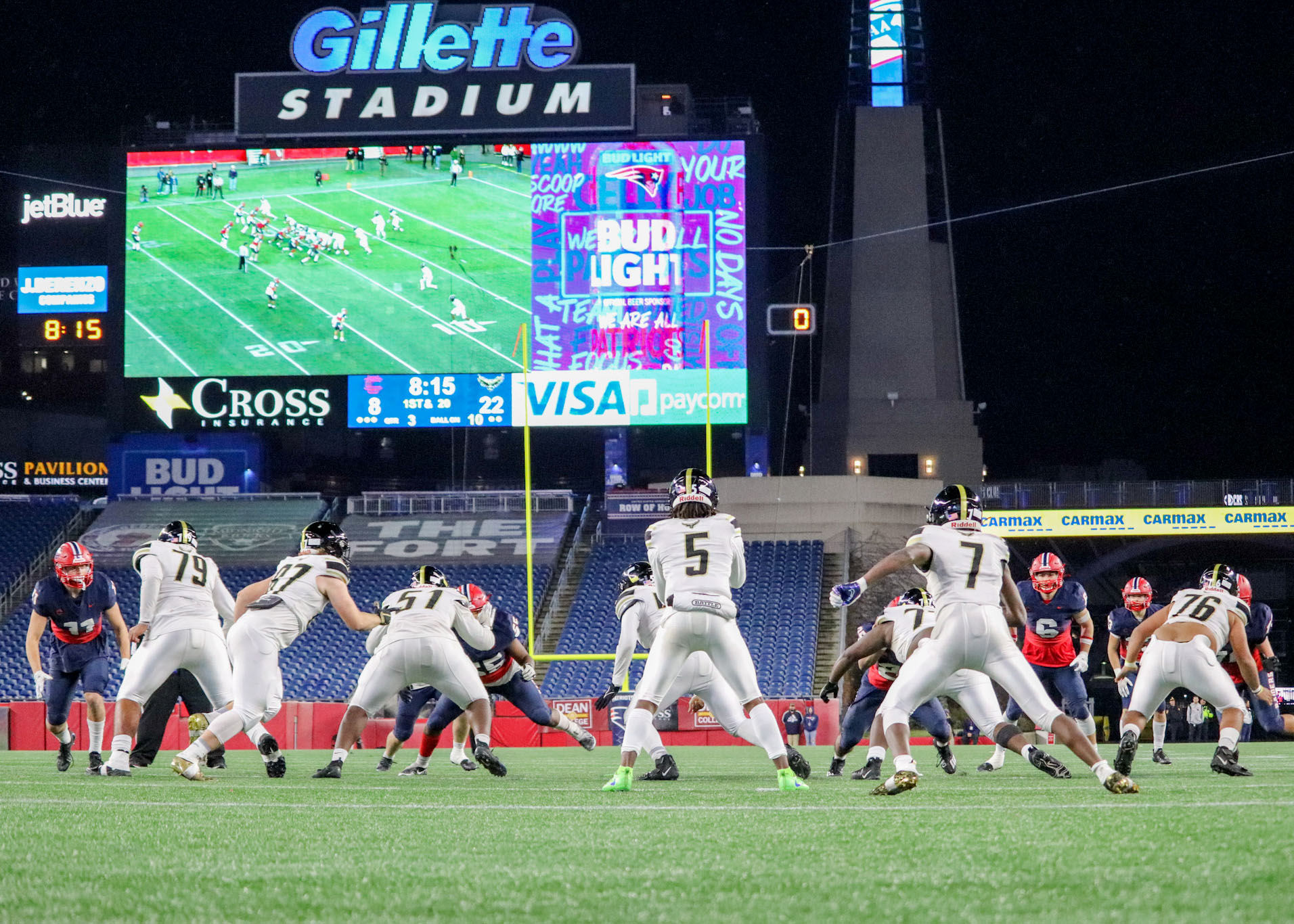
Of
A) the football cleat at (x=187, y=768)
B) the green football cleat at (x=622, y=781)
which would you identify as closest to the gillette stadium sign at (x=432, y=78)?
the football cleat at (x=187, y=768)

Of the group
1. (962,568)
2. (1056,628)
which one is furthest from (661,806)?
(1056,628)

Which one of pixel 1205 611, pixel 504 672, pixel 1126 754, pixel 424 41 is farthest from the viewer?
pixel 424 41

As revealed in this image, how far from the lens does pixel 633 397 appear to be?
31.7 meters

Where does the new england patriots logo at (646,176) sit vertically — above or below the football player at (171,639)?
above

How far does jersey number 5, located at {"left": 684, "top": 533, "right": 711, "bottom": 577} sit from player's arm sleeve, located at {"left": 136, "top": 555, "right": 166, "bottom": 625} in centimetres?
383

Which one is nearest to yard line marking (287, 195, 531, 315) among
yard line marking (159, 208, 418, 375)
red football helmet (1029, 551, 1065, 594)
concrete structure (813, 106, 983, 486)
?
yard line marking (159, 208, 418, 375)

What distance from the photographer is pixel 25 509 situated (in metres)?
37.6

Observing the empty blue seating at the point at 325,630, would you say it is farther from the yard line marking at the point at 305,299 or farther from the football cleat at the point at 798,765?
the football cleat at the point at 798,765

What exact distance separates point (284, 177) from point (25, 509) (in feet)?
35.6

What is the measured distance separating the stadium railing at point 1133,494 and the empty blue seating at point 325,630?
1056 cm

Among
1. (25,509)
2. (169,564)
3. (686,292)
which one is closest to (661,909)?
(169,564)

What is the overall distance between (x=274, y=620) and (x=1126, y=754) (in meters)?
5.55

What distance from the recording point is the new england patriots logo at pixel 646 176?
104 ft

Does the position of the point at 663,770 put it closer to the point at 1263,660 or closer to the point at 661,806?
the point at 661,806
